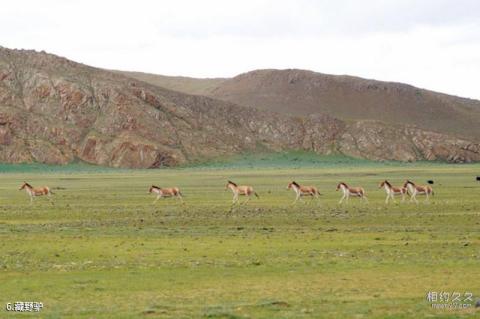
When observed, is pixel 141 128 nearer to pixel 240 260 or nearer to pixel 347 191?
pixel 347 191

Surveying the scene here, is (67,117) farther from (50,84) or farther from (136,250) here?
(136,250)

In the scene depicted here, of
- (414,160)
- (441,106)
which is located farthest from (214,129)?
(441,106)

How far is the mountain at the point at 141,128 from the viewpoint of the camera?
117 meters

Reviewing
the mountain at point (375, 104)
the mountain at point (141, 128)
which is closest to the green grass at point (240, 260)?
the mountain at point (141, 128)

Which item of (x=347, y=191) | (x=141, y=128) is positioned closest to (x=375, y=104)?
(x=141, y=128)

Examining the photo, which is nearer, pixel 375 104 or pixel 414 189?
pixel 414 189

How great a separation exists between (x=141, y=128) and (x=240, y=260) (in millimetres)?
103863

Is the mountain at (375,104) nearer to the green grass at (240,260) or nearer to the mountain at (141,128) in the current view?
the mountain at (141,128)

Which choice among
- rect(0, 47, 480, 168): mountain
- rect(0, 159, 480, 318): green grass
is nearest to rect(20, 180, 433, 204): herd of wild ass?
rect(0, 159, 480, 318): green grass

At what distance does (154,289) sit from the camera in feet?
52.5

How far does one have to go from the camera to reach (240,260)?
20.2 meters

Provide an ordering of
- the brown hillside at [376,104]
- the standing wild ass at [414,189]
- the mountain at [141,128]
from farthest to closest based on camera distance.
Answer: the brown hillside at [376,104], the mountain at [141,128], the standing wild ass at [414,189]

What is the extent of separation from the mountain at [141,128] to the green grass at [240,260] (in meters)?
79.3

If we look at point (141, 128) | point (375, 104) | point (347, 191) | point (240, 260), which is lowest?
point (240, 260)
